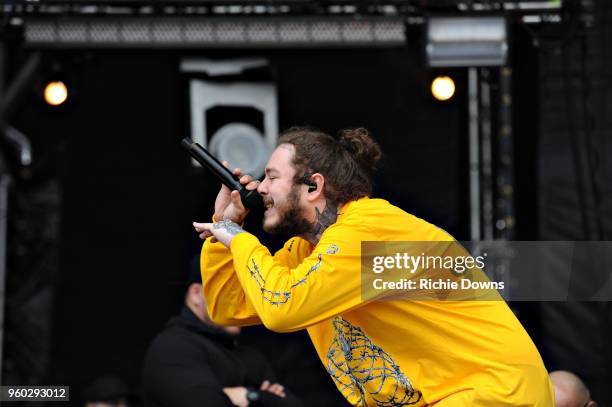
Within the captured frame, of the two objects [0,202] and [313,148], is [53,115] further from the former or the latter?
[313,148]

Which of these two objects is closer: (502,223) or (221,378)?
(221,378)

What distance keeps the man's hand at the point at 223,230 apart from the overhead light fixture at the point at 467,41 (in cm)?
308

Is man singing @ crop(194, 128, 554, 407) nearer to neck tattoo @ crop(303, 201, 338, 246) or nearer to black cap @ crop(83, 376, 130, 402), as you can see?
neck tattoo @ crop(303, 201, 338, 246)

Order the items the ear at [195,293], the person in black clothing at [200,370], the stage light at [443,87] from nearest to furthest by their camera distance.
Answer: the person in black clothing at [200,370], the ear at [195,293], the stage light at [443,87]

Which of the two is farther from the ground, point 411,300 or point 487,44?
point 487,44

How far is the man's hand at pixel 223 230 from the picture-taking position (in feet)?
11.8

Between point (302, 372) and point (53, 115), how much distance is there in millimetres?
2222

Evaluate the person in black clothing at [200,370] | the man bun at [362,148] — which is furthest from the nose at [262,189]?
the person in black clothing at [200,370]

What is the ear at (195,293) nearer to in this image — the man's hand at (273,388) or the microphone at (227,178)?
the man's hand at (273,388)

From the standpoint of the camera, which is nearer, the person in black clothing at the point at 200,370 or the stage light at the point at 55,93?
the person in black clothing at the point at 200,370

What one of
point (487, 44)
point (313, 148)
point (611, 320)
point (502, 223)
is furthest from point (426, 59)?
point (313, 148)

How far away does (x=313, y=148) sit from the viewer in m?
3.80

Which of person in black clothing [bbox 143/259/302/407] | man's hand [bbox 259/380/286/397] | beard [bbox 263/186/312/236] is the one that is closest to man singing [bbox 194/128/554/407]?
beard [bbox 263/186/312/236]

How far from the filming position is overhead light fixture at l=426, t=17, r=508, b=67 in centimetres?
643
